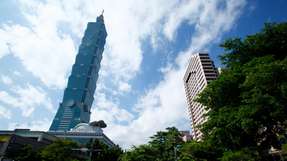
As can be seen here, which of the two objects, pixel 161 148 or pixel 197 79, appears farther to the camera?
pixel 197 79

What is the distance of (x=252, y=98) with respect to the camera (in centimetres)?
1345

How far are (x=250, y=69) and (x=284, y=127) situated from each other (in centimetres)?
467

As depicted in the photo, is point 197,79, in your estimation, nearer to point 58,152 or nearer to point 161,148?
point 161,148

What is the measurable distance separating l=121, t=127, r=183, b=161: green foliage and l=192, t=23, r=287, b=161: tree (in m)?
16.9

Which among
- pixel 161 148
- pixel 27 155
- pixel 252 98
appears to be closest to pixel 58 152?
pixel 27 155

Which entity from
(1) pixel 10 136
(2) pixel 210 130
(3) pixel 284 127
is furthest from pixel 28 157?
(3) pixel 284 127

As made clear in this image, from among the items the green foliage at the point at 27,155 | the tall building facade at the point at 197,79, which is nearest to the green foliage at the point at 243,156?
the green foliage at the point at 27,155

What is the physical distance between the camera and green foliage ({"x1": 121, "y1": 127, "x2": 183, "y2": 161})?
34.2 metres

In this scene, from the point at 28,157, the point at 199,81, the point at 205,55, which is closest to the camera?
the point at 28,157

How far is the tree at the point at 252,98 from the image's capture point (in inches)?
503

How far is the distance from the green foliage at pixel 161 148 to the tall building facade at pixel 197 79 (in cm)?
4440

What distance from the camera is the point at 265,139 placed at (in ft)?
52.7

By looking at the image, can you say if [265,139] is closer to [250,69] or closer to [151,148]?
[250,69]

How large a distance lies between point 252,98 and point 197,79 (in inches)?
2984
